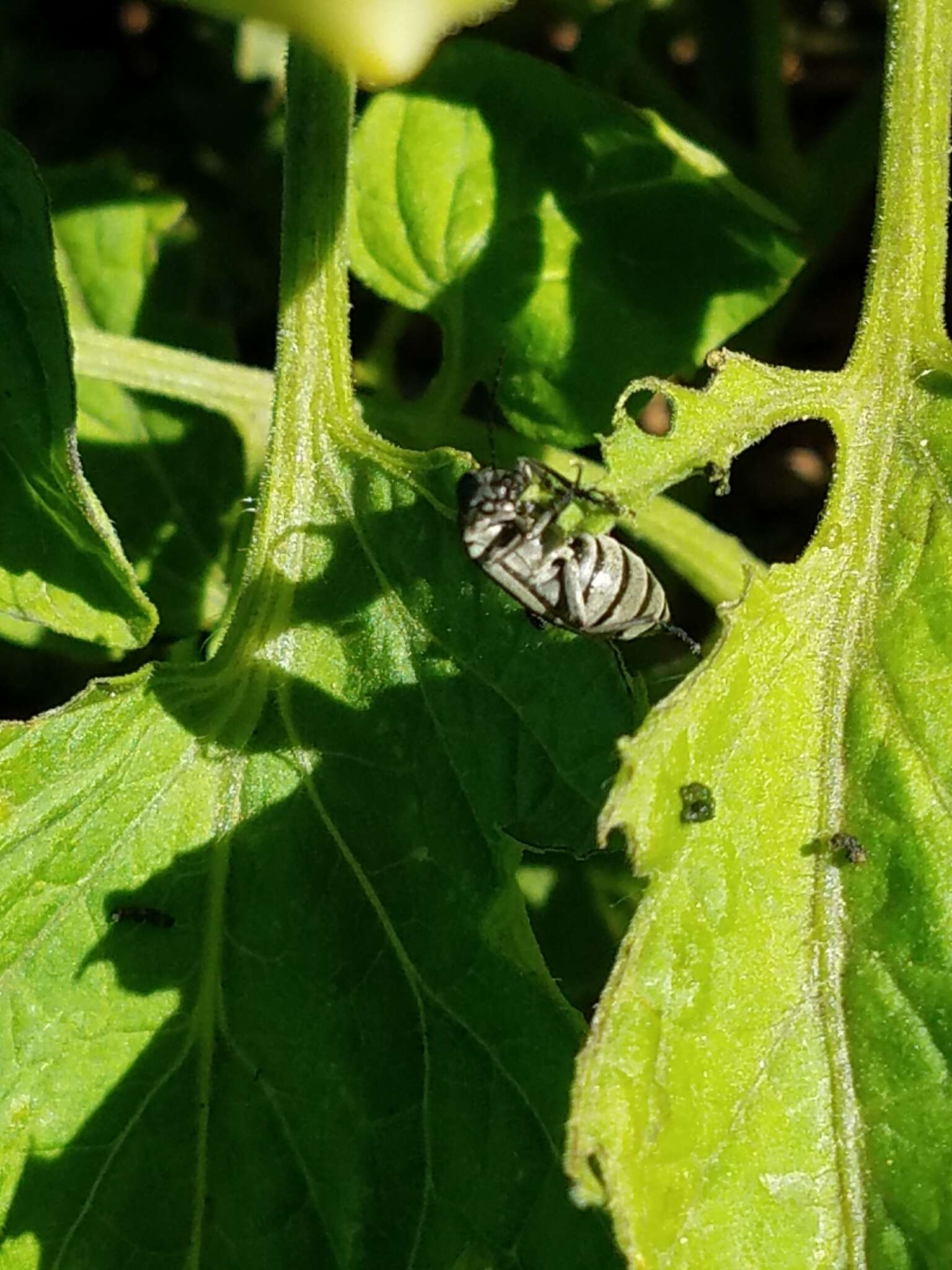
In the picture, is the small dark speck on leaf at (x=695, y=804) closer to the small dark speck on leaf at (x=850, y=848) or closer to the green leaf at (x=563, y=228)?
the small dark speck on leaf at (x=850, y=848)

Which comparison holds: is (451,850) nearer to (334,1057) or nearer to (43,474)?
(334,1057)

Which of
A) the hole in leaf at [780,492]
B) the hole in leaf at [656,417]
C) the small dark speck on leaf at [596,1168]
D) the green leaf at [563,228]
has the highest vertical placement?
the hole in leaf at [656,417]

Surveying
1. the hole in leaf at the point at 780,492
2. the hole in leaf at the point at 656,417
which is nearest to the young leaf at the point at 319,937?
the hole in leaf at the point at 780,492

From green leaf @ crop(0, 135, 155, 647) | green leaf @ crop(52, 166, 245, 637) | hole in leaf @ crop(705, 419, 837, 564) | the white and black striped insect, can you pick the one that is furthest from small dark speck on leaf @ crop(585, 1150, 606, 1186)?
hole in leaf @ crop(705, 419, 837, 564)

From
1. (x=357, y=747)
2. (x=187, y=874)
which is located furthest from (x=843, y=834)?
(x=187, y=874)

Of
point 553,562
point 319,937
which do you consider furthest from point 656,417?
point 319,937
